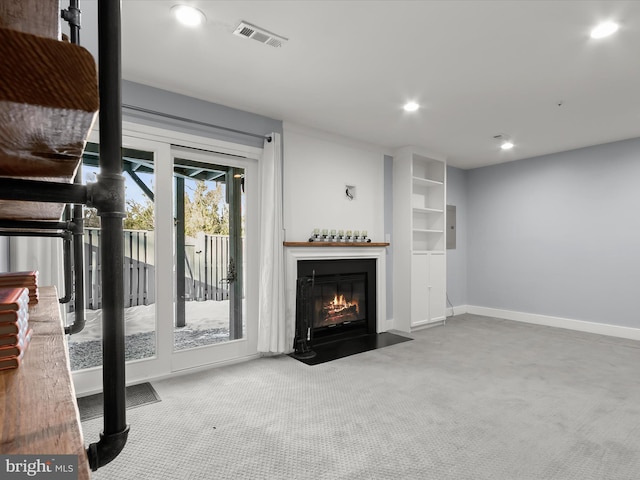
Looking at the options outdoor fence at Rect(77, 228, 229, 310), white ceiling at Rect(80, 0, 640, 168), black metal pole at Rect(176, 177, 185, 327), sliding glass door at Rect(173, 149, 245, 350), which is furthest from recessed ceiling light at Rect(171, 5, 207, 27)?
outdoor fence at Rect(77, 228, 229, 310)

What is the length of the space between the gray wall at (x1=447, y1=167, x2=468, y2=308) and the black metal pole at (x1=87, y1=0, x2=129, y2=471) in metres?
6.22

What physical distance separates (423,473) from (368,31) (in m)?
A: 2.67

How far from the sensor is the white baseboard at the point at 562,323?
4664mm

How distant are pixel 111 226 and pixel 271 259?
10.8 feet

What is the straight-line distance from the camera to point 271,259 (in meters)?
3.69

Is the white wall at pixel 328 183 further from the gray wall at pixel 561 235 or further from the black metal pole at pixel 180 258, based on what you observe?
the gray wall at pixel 561 235

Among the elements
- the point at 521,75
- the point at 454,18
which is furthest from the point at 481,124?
the point at 454,18

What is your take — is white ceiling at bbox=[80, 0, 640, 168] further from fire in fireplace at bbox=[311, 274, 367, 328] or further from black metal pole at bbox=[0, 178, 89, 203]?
Result: black metal pole at bbox=[0, 178, 89, 203]

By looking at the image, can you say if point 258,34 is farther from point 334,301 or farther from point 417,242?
point 417,242

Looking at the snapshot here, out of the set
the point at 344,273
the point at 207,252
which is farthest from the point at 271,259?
the point at 344,273

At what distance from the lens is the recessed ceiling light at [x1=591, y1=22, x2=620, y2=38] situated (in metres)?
2.28

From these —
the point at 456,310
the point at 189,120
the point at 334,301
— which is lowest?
the point at 456,310

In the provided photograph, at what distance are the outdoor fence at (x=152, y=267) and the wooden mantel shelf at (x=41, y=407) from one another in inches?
98.5

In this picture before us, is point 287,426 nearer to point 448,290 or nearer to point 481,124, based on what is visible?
point 481,124
